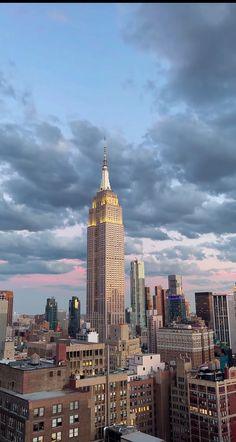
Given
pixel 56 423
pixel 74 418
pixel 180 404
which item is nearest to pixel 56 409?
pixel 56 423

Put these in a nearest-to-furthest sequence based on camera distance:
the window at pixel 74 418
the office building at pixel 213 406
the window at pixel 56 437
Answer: the window at pixel 56 437 < the window at pixel 74 418 < the office building at pixel 213 406

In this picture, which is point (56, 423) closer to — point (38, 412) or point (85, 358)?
point (38, 412)

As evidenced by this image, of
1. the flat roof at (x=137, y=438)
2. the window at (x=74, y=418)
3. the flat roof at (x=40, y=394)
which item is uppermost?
the flat roof at (x=40, y=394)

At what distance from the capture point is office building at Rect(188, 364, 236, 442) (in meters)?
130

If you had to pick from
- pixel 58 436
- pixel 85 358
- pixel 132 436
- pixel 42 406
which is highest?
pixel 85 358

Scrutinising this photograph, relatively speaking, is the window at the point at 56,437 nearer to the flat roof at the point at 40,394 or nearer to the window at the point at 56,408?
the window at the point at 56,408

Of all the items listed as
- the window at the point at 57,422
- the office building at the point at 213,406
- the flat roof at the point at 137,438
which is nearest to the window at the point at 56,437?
the window at the point at 57,422

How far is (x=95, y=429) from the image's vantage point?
118m

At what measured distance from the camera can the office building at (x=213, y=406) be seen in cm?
12962

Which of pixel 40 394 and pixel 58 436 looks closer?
pixel 58 436

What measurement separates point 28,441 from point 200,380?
7366 centimetres

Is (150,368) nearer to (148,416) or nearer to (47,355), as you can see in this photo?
(148,416)

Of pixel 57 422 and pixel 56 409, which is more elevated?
pixel 56 409

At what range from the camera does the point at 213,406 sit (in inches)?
5162
